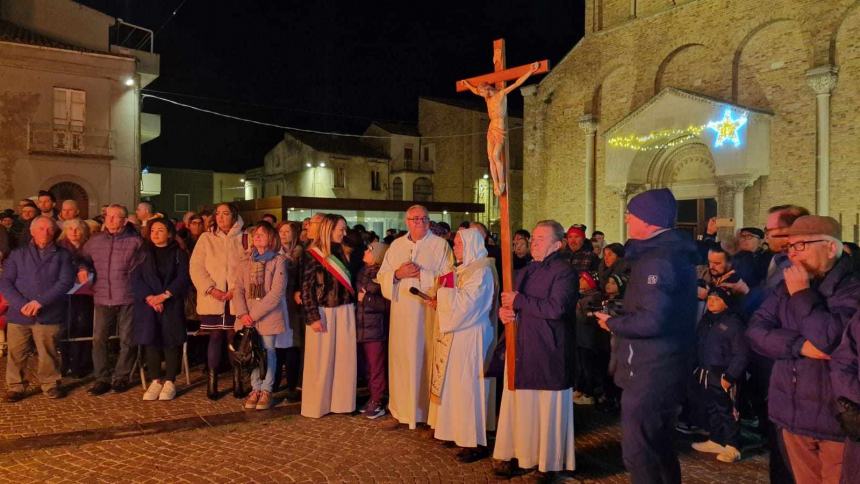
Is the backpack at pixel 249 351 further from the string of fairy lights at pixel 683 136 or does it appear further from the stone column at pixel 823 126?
the string of fairy lights at pixel 683 136

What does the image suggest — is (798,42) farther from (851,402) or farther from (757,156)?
(851,402)

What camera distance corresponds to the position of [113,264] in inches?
287

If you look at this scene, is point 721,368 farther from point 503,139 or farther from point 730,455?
point 503,139

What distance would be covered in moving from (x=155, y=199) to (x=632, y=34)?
35.7 m

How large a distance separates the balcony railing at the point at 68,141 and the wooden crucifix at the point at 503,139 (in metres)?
20.0

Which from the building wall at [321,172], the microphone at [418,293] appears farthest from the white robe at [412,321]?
the building wall at [321,172]

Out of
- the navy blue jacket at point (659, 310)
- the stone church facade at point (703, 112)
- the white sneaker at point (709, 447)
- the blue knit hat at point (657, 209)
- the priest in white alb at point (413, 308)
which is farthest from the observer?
the stone church facade at point (703, 112)

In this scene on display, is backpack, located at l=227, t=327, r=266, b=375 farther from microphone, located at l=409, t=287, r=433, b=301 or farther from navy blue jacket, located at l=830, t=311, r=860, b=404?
navy blue jacket, located at l=830, t=311, r=860, b=404

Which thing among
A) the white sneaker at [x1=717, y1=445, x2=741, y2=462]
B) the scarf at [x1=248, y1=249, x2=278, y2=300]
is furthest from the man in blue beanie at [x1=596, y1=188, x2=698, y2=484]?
the scarf at [x1=248, y1=249, x2=278, y2=300]

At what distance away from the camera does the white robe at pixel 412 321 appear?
5906mm

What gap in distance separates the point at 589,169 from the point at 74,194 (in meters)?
17.8

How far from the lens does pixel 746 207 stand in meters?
16.0

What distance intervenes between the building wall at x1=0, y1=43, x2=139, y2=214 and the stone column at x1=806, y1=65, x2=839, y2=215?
69.5ft

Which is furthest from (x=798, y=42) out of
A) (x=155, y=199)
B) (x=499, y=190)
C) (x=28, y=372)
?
(x=155, y=199)
